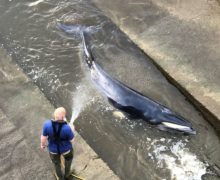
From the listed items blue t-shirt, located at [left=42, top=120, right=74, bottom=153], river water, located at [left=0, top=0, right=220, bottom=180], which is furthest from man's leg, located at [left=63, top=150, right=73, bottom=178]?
river water, located at [left=0, top=0, right=220, bottom=180]

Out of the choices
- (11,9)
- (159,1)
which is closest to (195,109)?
(159,1)

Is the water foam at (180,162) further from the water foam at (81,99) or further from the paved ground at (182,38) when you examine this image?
the water foam at (81,99)

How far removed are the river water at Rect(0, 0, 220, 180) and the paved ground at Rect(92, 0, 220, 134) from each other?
21cm

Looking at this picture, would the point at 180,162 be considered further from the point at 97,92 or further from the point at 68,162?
the point at 97,92

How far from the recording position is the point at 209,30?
33.0ft

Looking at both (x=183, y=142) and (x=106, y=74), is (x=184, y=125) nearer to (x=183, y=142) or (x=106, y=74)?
(x=183, y=142)

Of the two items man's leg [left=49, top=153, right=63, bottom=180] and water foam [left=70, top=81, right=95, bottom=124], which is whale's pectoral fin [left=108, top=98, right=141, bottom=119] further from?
man's leg [left=49, top=153, right=63, bottom=180]

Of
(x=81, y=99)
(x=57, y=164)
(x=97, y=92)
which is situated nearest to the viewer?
(x=57, y=164)

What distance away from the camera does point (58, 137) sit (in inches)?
261

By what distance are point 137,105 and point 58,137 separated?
2352 millimetres

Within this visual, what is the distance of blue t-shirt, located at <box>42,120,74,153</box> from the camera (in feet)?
21.5

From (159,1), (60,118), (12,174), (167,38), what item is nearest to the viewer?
(60,118)

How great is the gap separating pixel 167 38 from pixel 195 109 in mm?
1895

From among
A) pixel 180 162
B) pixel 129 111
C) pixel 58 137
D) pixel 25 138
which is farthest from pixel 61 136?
pixel 180 162
